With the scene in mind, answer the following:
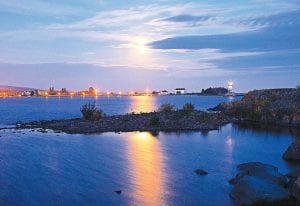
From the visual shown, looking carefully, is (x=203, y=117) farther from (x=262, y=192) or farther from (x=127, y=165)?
(x=262, y=192)

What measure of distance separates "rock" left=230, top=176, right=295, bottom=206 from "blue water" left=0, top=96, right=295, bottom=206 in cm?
85

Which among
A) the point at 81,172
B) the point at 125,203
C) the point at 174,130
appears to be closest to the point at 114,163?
the point at 81,172

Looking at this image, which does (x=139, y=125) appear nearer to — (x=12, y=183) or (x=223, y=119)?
(x=223, y=119)

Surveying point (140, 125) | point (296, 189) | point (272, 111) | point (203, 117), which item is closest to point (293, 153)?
point (296, 189)

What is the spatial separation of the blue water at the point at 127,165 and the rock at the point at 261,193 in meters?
0.85

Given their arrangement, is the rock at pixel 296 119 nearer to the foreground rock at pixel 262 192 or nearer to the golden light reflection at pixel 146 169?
the golden light reflection at pixel 146 169

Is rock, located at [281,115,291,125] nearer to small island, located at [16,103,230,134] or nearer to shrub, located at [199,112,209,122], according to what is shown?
small island, located at [16,103,230,134]

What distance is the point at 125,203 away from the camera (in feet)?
55.5

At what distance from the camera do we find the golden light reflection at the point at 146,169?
1784cm

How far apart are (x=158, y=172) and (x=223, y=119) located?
29804mm

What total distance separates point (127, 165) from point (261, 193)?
385 inches

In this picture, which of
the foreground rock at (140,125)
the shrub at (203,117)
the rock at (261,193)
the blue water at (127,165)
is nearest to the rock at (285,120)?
the foreground rock at (140,125)

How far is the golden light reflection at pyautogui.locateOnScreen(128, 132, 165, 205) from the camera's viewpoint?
1784cm

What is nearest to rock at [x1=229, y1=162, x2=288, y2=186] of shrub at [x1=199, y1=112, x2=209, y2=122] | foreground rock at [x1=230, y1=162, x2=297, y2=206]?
foreground rock at [x1=230, y1=162, x2=297, y2=206]
